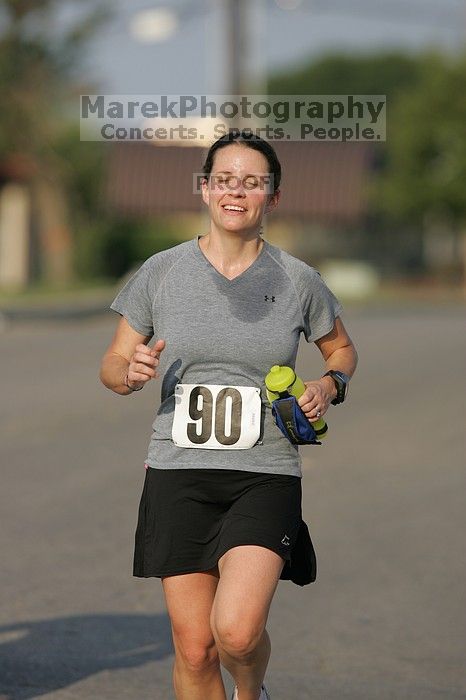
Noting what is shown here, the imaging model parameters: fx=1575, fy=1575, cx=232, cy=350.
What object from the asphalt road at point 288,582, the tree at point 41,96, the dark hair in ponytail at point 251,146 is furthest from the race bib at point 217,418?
the tree at point 41,96

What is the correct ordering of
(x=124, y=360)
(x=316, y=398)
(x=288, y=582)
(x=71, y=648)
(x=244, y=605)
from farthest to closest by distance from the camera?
(x=288, y=582), (x=71, y=648), (x=124, y=360), (x=316, y=398), (x=244, y=605)

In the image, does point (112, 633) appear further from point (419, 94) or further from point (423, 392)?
point (419, 94)

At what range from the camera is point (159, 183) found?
178 feet

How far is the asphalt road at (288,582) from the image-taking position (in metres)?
6.21

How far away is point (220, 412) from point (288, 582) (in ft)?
12.2

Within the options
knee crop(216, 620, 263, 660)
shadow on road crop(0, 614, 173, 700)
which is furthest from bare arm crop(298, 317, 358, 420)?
shadow on road crop(0, 614, 173, 700)

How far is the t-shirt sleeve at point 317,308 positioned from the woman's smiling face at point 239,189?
0.24 m

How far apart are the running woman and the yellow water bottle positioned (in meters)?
0.05

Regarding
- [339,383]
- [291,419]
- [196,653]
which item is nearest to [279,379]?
[291,419]

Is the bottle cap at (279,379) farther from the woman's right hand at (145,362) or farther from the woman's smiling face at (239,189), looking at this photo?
the woman's smiling face at (239,189)

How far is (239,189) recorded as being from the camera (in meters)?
4.68

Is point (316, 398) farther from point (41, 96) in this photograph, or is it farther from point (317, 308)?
point (41, 96)

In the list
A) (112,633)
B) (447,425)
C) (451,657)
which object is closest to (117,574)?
(112,633)

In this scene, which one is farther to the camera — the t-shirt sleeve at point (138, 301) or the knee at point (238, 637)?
the t-shirt sleeve at point (138, 301)
